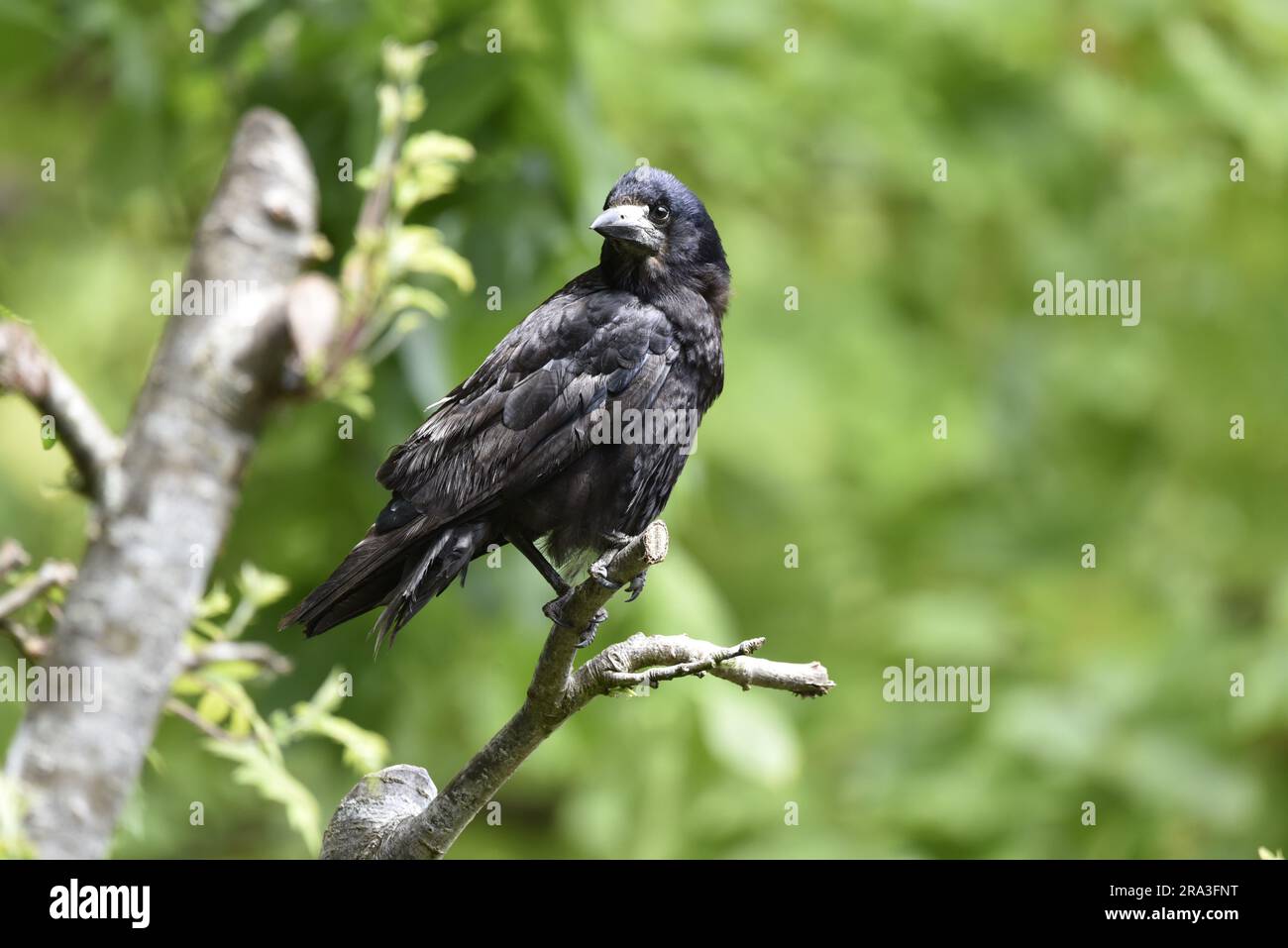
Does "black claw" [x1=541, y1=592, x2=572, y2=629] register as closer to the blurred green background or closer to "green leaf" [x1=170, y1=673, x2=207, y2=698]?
"green leaf" [x1=170, y1=673, x2=207, y2=698]

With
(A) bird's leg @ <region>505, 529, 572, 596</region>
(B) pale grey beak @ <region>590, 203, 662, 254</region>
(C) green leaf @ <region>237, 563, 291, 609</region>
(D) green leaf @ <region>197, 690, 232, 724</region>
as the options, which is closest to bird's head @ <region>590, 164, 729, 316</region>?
(B) pale grey beak @ <region>590, 203, 662, 254</region>

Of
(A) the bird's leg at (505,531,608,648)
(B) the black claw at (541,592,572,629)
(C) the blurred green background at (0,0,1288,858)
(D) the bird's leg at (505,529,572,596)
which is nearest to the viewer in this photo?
(B) the black claw at (541,592,572,629)

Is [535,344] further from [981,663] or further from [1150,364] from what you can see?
[1150,364]

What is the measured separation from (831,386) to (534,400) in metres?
5.47

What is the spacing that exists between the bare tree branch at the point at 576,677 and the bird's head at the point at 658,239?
1013 mm

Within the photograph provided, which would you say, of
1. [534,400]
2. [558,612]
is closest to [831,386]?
[534,400]

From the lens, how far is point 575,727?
698cm

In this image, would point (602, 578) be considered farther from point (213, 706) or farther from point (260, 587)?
point (213, 706)

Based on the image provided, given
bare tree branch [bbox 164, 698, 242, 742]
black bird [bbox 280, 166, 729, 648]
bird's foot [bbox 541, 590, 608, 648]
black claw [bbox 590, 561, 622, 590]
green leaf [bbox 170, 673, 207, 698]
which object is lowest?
bare tree branch [bbox 164, 698, 242, 742]

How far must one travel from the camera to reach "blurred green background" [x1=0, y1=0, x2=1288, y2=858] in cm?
602

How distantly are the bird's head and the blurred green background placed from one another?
1260 mm

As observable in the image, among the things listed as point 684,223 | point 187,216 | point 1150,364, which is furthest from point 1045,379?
point 684,223

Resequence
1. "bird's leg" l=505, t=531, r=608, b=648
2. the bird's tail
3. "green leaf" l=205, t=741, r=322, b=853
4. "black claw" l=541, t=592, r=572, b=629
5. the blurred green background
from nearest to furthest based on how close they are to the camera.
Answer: the bird's tail
"black claw" l=541, t=592, r=572, b=629
"bird's leg" l=505, t=531, r=608, b=648
"green leaf" l=205, t=741, r=322, b=853
the blurred green background
